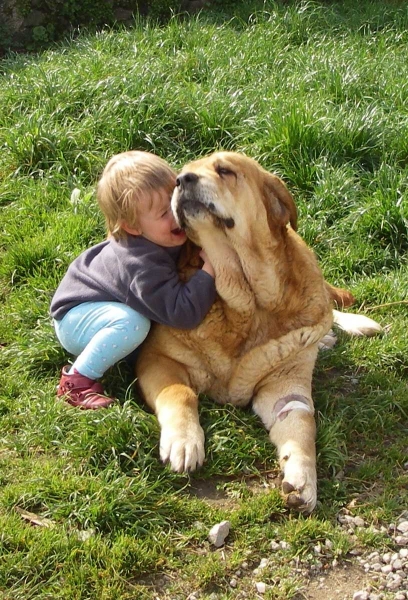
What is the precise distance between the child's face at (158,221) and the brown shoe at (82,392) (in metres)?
0.70

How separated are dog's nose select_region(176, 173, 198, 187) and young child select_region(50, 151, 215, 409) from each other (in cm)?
22

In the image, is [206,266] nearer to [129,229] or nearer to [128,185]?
[129,229]

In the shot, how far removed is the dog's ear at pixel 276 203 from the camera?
3.89 metres

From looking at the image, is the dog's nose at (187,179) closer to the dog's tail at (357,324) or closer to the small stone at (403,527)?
the dog's tail at (357,324)

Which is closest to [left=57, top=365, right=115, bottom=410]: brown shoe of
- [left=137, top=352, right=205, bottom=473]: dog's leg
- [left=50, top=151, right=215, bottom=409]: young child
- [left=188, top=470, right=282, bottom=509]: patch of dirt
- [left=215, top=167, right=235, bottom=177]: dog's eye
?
[left=50, top=151, right=215, bottom=409]: young child

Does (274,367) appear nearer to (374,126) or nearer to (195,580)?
(195,580)

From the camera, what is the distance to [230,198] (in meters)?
3.78

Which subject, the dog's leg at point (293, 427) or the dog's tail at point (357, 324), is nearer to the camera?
the dog's leg at point (293, 427)

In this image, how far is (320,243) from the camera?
529 centimetres

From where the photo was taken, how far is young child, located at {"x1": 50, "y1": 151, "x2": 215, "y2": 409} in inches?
151

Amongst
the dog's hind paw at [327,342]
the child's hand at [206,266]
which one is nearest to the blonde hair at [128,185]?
the child's hand at [206,266]

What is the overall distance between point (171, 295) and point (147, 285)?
114 millimetres


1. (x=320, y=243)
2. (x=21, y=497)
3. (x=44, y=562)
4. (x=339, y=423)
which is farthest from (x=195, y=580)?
(x=320, y=243)

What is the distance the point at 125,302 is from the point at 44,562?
129cm
